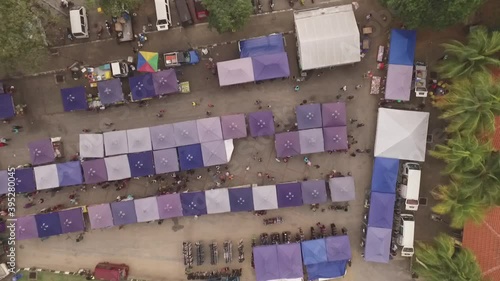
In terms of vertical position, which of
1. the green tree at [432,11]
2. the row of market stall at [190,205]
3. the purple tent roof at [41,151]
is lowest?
the row of market stall at [190,205]

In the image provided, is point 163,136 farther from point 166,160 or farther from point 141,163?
point 141,163

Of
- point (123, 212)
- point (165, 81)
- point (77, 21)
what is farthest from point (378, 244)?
point (77, 21)

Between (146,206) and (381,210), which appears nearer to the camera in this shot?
(381,210)

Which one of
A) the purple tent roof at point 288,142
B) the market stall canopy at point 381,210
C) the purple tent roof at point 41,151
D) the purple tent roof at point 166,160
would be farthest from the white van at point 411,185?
the purple tent roof at point 41,151

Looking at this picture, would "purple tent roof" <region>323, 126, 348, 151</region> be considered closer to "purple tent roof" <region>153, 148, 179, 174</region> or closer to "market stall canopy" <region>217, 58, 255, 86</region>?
"market stall canopy" <region>217, 58, 255, 86</region>

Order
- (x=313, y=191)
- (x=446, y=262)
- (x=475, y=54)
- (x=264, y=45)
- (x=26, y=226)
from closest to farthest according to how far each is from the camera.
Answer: (x=475, y=54) < (x=446, y=262) < (x=264, y=45) < (x=313, y=191) < (x=26, y=226)

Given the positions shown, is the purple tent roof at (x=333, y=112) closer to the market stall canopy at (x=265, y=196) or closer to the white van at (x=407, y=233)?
the market stall canopy at (x=265, y=196)

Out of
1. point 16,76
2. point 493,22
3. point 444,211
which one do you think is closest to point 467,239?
point 444,211
